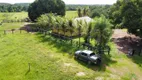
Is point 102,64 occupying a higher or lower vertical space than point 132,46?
lower

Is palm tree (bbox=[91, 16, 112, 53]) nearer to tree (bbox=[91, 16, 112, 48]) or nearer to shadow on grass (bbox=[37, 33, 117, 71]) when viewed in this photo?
tree (bbox=[91, 16, 112, 48])

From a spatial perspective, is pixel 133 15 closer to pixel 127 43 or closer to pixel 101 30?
pixel 127 43

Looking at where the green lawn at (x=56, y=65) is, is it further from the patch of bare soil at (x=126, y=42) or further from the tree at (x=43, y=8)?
the tree at (x=43, y=8)

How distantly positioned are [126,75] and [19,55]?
61.5 feet

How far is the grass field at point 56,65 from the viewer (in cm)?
2822

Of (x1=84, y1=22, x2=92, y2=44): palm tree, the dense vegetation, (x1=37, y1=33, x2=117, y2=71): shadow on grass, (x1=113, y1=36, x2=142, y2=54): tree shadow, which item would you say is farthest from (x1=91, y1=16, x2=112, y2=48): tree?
the dense vegetation

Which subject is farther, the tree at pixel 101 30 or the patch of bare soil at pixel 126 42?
the patch of bare soil at pixel 126 42

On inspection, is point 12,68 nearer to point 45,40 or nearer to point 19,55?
point 19,55

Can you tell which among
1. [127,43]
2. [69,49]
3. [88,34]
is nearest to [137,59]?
[88,34]

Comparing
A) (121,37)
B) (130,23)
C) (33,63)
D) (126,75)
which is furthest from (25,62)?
(121,37)

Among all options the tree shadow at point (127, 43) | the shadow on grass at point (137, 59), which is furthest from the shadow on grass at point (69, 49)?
the tree shadow at point (127, 43)

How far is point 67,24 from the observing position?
45.5 metres

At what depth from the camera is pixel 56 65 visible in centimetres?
3105

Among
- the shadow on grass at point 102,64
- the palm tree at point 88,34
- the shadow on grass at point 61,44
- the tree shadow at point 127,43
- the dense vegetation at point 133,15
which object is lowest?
the shadow on grass at point 102,64
